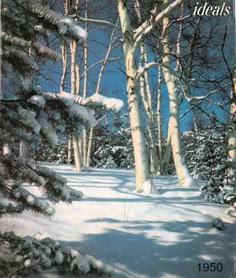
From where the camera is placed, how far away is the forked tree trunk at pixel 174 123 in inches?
111

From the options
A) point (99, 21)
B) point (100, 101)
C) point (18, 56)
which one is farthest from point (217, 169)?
point (18, 56)

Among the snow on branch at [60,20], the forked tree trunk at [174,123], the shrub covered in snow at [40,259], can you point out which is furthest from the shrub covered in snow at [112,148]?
the snow on branch at [60,20]

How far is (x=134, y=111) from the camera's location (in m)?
3.05

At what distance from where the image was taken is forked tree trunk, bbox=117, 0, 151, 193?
113 inches

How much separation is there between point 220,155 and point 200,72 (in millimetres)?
703

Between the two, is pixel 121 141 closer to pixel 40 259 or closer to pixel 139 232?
pixel 139 232

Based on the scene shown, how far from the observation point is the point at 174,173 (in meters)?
3.08

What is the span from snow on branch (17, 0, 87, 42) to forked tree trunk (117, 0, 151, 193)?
1.36 meters

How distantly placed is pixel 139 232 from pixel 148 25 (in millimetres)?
1716

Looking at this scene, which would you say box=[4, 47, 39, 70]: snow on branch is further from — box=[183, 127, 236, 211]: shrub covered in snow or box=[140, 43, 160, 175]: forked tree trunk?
box=[140, 43, 160, 175]: forked tree trunk

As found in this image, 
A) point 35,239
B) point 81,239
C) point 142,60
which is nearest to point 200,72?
point 142,60

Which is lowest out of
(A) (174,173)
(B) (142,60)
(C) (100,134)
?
(A) (174,173)

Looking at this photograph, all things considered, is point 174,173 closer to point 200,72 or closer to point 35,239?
point 200,72

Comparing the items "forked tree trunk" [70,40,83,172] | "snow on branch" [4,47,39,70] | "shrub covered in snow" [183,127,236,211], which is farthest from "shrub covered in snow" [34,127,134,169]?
"snow on branch" [4,47,39,70]
